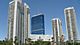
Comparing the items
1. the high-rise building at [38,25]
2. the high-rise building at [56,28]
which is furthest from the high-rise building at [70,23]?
the high-rise building at [38,25]

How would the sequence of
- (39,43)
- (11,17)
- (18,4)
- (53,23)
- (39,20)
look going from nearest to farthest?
(39,43)
(18,4)
(11,17)
(53,23)
(39,20)

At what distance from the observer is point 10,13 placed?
132m

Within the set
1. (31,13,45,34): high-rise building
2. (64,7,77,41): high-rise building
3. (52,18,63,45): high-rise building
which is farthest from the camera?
(31,13,45,34): high-rise building

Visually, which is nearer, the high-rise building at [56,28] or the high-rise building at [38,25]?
the high-rise building at [56,28]

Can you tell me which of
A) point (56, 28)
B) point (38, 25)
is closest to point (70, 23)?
point (56, 28)

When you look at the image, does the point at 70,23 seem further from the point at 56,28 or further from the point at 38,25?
the point at 38,25

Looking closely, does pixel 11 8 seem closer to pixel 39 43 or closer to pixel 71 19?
pixel 71 19

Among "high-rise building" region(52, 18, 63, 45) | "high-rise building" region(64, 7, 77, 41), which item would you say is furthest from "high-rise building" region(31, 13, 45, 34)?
"high-rise building" region(64, 7, 77, 41)

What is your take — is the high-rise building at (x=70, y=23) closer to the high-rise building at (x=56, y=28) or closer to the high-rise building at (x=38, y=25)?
the high-rise building at (x=56, y=28)

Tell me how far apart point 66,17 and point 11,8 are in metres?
40.9

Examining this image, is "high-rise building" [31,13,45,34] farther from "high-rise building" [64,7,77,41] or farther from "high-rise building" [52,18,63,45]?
"high-rise building" [64,7,77,41]

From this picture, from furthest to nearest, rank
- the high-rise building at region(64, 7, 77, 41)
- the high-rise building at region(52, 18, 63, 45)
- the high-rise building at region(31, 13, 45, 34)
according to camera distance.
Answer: the high-rise building at region(31, 13, 45, 34)
the high-rise building at region(52, 18, 63, 45)
the high-rise building at region(64, 7, 77, 41)

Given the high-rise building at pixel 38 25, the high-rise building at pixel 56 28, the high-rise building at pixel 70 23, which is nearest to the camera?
A: the high-rise building at pixel 70 23

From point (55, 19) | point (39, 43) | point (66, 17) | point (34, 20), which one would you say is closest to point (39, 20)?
point (34, 20)
